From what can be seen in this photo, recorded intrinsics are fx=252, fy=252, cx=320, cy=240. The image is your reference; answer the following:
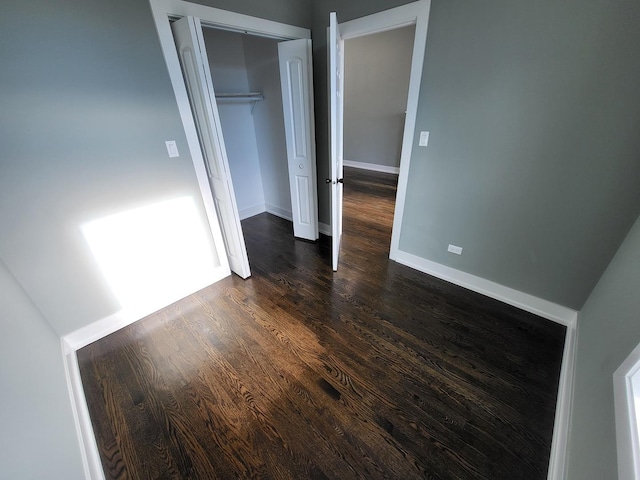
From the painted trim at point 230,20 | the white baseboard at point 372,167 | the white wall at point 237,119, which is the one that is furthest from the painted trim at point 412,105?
the white baseboard at point 372,167

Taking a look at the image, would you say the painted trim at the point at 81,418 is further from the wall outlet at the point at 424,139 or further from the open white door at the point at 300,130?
the wall outlet at the point at 424,139

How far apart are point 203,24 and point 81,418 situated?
2.66m

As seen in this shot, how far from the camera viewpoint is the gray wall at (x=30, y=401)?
2.80ft

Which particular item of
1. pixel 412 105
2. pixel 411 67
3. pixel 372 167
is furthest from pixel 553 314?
pixel 372 167

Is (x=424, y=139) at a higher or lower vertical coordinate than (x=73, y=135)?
lower

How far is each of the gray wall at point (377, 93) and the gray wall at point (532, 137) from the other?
11.7 feet

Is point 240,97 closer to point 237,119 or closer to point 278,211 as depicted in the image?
point 237,119

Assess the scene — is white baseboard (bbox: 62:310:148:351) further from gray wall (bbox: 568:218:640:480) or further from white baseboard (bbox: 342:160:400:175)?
white baseboard (bbox: 342:160:400:175)

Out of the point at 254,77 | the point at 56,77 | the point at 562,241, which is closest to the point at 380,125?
the point at 254,77

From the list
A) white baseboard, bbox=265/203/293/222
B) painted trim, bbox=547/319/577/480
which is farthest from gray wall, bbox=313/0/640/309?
white baseboard, bbox=265/203/293/222

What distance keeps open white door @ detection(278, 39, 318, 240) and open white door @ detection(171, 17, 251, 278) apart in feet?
3.22

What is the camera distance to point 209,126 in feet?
6.37

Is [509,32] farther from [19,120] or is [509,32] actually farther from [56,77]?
[19,120]

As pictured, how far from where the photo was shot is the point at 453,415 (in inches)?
55.7
